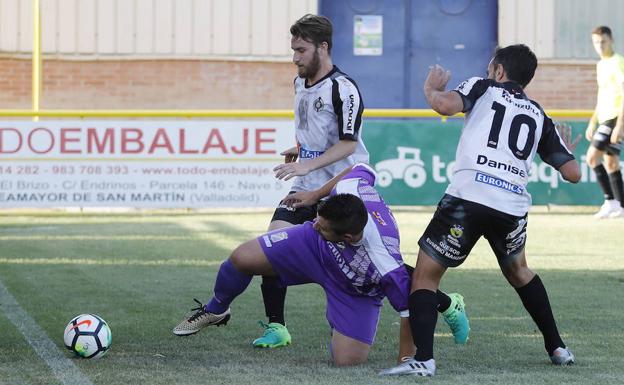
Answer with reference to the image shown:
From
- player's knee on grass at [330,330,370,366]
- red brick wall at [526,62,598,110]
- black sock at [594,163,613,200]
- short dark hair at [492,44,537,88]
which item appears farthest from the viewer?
red brick wall at [526,62,598,110]

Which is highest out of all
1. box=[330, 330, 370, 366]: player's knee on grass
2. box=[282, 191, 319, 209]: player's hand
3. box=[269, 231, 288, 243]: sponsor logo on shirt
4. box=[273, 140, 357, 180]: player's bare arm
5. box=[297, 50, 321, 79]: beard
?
box=[297, 50, 321, 79]: beard

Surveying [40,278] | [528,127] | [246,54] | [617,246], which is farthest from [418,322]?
[246,54]

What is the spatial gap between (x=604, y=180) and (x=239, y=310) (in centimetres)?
871

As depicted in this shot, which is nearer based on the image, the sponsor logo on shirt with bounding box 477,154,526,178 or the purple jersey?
the sponsor logo on shirt with bounding box 477,154,526,178

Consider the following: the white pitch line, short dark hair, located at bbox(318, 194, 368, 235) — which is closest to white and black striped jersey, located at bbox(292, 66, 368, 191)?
short dark hair, located at bbox(318, 194, 368, 235)

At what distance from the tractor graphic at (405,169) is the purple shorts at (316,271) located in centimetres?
1009

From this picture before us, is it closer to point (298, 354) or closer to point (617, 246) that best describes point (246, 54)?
point (617, 246)

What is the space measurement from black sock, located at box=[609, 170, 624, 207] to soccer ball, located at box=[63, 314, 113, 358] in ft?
34.8

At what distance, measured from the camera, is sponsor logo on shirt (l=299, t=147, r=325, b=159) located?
24.5 ft

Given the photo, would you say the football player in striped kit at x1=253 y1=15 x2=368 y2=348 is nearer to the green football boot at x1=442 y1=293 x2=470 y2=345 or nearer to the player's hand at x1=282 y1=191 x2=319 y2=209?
the player's hand at x1=282 y1=191 x2=319 y2=209

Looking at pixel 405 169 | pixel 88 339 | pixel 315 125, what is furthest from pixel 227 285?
pixel 405 169

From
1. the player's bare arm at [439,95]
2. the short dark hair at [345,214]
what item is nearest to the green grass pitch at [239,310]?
the short dark hair at [345,214]

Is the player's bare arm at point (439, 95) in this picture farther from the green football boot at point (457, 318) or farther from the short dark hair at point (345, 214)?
the green football boot at point (457, 318)

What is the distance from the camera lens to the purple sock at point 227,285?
279 inches
